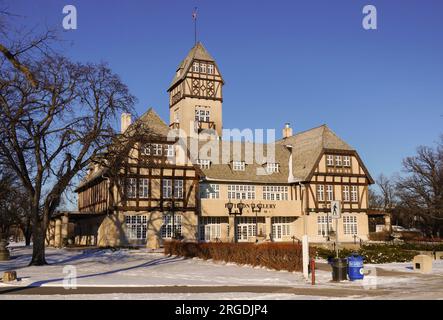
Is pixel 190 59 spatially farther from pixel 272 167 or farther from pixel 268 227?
pixel 268 227

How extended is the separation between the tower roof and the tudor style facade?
0.49ft

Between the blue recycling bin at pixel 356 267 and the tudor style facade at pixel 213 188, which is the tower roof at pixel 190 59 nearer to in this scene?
the tudor style facade at pixel 213 188

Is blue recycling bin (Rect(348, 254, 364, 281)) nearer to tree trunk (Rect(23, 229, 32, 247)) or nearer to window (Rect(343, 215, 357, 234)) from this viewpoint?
window (Rect(343, 215, 357, 234))

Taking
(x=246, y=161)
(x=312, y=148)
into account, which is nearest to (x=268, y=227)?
(x=246, y=161)

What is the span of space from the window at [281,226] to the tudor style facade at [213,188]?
0.10 metres

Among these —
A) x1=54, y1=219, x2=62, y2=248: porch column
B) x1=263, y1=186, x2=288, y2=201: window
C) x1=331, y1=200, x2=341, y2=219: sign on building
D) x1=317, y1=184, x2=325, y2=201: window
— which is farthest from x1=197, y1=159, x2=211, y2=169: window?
x1=331, y1=200, x2=341, y2=219: sign on building

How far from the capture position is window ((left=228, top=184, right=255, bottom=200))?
164ft

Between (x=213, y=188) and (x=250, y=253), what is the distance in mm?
22590

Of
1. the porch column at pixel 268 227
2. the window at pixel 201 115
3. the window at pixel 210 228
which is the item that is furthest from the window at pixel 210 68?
the porch column at pixel 268 227

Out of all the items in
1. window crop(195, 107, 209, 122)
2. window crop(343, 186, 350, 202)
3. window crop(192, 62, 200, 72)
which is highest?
window crop(192, 62, 200, 72)

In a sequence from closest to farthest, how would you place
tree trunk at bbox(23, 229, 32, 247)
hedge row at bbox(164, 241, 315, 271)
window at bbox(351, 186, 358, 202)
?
hedge row at bbox(164, 241, 315, 271)
window at bbox(351, 186, 358, 202)
tree trunk at bbox(23, 229, 32, 247)

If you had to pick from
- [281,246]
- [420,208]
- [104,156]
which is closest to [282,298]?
[281,246]

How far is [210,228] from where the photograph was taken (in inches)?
1913

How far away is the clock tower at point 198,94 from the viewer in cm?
5681
